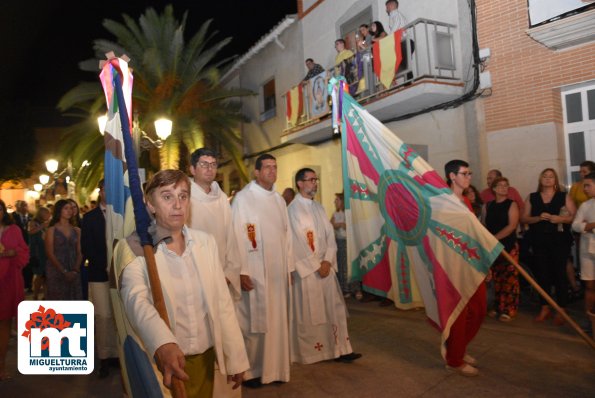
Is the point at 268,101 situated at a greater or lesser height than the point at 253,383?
greater

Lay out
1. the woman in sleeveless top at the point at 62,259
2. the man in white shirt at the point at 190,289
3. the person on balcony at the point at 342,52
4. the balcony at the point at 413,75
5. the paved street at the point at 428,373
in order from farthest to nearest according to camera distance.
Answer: the person on balcony at the point at 342,52, the balcony at the point at 413,75, the woman in sleeveless top at the point at 62,259, the paved street at the point at 428,373, the man in white shirt at the point at 190,289

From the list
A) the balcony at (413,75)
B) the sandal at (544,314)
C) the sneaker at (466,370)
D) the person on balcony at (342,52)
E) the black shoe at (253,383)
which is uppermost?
the person on balcony at (342,52)

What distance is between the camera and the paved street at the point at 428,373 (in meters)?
4.32

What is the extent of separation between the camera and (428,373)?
4.75 meters

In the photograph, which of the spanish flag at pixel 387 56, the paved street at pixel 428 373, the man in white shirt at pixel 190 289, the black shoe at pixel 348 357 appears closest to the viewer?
the man in white shirt at pixel 190 289

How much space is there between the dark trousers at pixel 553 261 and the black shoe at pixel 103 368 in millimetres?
5358

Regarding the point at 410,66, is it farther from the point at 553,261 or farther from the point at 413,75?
the point at 553,261

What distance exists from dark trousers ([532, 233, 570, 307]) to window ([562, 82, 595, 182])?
8.24ft

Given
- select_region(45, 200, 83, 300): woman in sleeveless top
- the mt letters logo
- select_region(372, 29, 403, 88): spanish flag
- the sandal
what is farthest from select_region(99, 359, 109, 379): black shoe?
select_region(372, 29, 403, 88): spanish flag

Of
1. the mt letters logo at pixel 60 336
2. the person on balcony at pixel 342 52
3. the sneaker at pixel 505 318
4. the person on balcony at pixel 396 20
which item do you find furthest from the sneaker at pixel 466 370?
the person on balcony at pixel 342 52

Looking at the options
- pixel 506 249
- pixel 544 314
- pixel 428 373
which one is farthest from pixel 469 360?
pixel 506 249

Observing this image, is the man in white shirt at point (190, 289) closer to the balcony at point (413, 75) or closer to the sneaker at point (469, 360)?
the sneaker at point (469, 360)

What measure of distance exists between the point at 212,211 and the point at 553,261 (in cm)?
455

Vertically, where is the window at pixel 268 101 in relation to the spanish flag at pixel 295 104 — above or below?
above
